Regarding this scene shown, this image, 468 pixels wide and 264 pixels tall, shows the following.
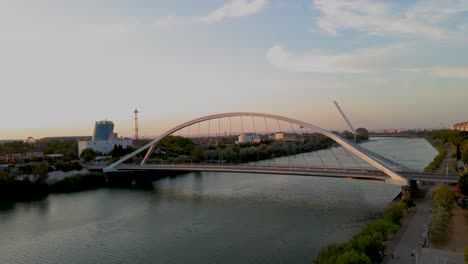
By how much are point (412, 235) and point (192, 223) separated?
7369 millimetres

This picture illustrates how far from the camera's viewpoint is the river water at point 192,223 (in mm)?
10109

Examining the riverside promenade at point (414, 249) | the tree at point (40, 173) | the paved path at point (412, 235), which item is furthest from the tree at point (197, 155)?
the riverside promenade at point (414, 249)

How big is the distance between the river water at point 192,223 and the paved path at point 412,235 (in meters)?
1.58

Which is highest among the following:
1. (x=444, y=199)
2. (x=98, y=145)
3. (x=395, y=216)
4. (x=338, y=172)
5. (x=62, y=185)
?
(x=98, y=145)

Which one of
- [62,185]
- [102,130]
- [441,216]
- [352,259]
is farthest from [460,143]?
[102,130]

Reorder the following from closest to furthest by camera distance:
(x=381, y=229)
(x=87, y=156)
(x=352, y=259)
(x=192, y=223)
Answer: (x=352, y=259), (x=381, y=229), (x=192, y=223), (x=87, y=156)

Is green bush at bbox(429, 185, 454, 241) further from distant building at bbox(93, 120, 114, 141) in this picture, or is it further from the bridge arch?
distant building at bbox(93, 120, 114, 141)

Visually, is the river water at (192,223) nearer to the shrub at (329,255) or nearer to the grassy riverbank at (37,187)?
the shrub at (329,255)

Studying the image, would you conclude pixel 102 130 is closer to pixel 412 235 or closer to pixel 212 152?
pixel 212 152

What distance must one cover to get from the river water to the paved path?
1.58 meters

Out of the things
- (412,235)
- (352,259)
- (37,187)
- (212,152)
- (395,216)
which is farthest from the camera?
(212,152)

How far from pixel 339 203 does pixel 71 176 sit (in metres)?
16.6

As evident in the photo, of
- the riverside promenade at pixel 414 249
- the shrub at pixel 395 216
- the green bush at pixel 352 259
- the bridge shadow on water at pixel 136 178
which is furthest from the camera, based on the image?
the bridge shadow on water at pixel 136 178

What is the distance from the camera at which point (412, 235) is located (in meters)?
9.63
